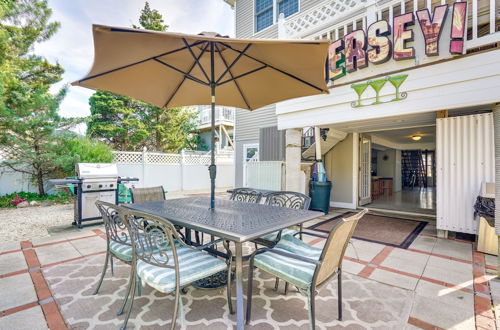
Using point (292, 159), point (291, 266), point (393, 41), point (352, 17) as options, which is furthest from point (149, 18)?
point (291, 266)

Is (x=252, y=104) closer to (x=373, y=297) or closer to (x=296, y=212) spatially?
(x=296, y=212)

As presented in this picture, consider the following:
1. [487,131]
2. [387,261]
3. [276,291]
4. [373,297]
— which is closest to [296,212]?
[276,291]

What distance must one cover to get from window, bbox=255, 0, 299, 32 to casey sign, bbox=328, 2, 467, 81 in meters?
4.41

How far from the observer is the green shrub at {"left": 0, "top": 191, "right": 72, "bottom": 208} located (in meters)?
6.66

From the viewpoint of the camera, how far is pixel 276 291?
2.27 meters

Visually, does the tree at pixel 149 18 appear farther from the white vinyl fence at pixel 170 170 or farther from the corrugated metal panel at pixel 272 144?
the corrugated metal panel at pixel 272 144

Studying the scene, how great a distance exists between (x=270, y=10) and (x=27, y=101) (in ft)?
25.8

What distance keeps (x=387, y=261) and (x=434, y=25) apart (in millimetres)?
3197

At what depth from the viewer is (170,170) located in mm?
10289

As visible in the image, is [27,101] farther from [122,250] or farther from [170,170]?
[122,250]

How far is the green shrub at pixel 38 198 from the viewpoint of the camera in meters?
6.66

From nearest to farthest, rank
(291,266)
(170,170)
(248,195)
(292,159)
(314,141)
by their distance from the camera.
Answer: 1. (291,266)
2. (248,195)
3. (292,159)
4. (314,141)
5. (170,170)

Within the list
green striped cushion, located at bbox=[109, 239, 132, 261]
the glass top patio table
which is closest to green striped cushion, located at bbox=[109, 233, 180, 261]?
green striped cushion, located at bbox=[109, 239, 132, 261]

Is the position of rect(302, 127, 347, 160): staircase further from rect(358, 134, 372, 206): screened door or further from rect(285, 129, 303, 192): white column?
rect(285, 129, 303, 192): white column
